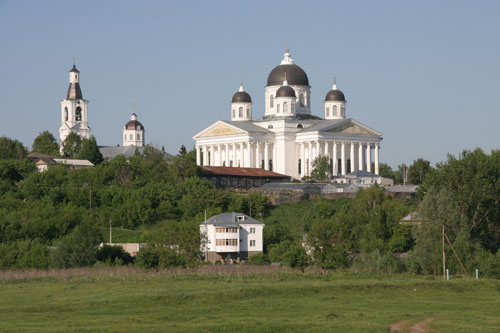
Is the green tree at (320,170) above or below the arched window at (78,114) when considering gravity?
below

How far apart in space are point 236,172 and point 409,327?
7150 cm

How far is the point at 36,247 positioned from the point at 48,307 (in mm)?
23941

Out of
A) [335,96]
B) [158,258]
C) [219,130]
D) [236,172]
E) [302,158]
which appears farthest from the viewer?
[335,96]

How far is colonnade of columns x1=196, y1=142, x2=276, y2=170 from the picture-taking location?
A: 114062mm

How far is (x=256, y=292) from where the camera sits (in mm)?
37562

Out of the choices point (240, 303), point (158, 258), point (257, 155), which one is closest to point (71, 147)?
point (257, 155)

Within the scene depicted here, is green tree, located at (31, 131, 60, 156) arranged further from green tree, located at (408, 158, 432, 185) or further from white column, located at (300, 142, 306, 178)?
green tree, located at (408, 158, 432, 185)

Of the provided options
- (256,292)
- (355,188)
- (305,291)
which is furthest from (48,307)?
(355,188)

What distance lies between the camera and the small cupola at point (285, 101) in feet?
380

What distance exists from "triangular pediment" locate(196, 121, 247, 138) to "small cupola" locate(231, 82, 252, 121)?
5.23 m

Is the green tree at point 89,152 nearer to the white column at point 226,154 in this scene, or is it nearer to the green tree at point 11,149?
the green tree at point 11,149

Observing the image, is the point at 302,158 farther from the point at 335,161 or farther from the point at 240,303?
the point at 240,303

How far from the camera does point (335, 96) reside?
392ft

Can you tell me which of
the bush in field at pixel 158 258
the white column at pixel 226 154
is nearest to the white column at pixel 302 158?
the white column at pixel 226 154
